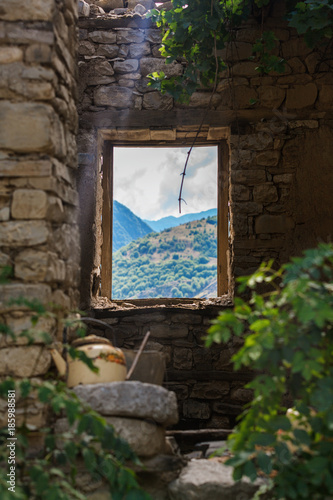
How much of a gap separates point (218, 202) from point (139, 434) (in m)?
2.96

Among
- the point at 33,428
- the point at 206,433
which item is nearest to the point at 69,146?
the point at 33,428

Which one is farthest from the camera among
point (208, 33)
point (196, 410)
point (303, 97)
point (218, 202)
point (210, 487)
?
point (218, 202)

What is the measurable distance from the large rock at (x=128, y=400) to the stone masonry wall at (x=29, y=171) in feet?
0.85

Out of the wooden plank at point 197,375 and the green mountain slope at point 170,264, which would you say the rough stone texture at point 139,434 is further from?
the green mountain slope at point 170,264

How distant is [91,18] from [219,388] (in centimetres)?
349

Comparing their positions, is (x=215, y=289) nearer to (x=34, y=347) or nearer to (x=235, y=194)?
(x=235, y=194)

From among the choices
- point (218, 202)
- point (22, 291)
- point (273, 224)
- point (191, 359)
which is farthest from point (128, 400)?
point (218, 202)

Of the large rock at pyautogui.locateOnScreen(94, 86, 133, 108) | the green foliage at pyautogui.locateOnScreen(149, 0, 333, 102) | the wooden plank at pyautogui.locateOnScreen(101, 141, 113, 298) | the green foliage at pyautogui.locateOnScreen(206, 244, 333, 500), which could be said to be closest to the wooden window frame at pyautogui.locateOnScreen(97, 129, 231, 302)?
the wooden plank at pyautogui.locateOnScreen(101, 141, 113, 298)

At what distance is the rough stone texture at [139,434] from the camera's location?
2.36m

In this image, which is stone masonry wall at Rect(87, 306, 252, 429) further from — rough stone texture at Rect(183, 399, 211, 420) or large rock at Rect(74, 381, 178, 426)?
large rock at Rect(74, 381, 178, 426)

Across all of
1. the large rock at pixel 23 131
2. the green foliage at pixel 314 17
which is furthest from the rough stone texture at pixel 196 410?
the green foliage at pixel 314 17

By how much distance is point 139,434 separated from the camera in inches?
93.6

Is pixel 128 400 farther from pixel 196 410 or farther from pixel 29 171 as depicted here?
pixel 196 410

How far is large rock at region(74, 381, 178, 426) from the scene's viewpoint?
7.89 ft
